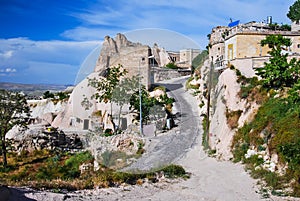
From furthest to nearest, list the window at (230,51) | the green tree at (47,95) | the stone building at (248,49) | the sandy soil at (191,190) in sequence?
1. the green tree at (47,95)
2. the window at (230,51)
3. the stone building at (248,49)
4. the sandy soil at (191,190)

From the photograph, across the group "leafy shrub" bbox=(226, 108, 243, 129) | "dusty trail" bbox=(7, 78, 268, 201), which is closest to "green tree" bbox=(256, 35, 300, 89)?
"leafy shrub" bbox=(226, 108, 243, 129)

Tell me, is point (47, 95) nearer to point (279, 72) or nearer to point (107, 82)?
point (279, 72)

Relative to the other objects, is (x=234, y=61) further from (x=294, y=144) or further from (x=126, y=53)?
(x=126, y=53)

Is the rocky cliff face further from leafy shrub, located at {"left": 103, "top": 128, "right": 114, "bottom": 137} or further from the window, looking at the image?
leafy shrub, located at {"left": 103, "top": 128, "right": 114, "bottom": 137}

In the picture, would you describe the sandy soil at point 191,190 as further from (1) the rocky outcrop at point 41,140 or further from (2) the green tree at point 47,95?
(2) the green tree at point 47,95

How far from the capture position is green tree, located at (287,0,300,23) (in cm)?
2334

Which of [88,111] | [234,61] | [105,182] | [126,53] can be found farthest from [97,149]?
[234,61]

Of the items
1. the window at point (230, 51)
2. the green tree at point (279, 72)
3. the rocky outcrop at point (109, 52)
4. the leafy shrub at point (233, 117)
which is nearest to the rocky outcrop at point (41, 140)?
the leafy shrub at point (233, 117)

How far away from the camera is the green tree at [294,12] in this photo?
2334 cm

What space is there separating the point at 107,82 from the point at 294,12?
2115cm

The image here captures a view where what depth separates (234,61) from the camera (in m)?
15.5

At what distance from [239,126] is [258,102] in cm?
121

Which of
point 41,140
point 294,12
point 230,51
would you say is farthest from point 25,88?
point 294,12

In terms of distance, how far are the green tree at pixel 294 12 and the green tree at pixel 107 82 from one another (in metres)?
20.1
